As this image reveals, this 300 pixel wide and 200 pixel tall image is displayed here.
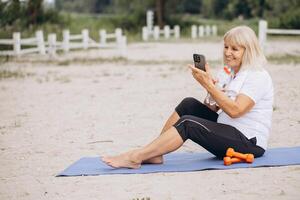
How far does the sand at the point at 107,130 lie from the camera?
5184 millimetres

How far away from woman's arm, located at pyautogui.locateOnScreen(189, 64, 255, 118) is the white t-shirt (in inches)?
2.6

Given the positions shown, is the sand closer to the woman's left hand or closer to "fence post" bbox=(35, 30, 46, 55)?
the woman's left hand

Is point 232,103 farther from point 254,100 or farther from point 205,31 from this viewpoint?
point 205,31

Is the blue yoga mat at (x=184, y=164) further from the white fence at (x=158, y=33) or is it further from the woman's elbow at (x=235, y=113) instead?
the white fence at (x=158, y=33)

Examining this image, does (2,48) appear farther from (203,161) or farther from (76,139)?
(203,161)

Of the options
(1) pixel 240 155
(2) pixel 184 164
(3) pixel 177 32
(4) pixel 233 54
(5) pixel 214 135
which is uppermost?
(4) pixel 233 54

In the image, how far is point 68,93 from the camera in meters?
12.7

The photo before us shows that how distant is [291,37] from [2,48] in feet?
55.2

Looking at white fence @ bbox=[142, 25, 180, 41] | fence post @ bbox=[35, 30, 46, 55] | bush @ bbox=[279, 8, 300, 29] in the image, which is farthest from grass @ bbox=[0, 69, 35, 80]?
bush @ bbox=[279, 8, 300, 29]

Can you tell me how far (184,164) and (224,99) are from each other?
0.76m

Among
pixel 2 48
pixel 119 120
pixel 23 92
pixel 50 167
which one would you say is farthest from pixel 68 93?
pixel 2 48

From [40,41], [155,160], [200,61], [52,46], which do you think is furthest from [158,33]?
[200,61]

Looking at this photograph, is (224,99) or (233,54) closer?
(224,99)

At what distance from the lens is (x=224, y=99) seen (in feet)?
18.1
